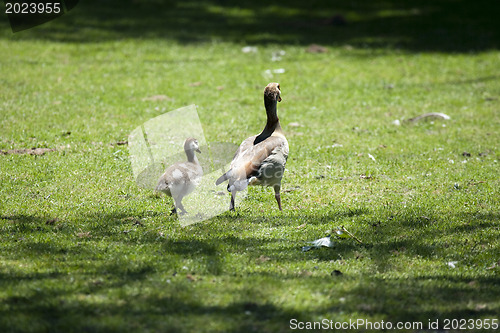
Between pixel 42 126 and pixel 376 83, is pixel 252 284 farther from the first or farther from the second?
pixel 376 83

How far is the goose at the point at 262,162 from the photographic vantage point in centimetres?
794

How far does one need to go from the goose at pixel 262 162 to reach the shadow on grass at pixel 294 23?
12.9 meters

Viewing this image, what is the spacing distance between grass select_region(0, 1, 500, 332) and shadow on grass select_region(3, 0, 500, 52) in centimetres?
18

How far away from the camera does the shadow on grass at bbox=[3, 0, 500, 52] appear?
21.5m

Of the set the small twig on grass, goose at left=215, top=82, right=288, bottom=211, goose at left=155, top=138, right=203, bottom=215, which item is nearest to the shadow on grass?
the small twig on grass

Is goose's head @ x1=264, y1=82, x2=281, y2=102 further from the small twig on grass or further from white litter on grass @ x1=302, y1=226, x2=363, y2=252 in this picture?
the small twig on grass

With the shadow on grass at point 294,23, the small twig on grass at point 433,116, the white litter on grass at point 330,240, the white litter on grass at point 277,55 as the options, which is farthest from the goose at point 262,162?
the shadow on grass at point 294,23

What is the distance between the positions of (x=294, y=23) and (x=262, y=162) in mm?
16796

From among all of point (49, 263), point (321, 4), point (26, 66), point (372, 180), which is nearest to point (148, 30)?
point (26, 66)

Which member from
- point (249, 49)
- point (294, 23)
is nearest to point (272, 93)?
point (249, 49)

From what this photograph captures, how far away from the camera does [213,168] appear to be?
10.7 metres

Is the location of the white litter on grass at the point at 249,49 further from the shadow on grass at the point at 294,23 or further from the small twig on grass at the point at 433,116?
the small twig on grass at the point at 433,116

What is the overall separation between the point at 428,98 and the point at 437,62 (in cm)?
394

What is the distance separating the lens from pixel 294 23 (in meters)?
23.8
